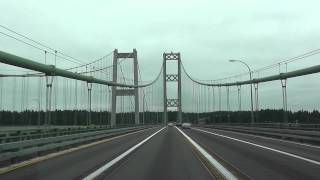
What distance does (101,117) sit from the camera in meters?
61.0

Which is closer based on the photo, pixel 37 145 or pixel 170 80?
pixel 37 145

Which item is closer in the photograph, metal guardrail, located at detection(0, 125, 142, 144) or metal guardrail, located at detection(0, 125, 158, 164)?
metal guardrail, located at detection(0, 125, 158, 164)

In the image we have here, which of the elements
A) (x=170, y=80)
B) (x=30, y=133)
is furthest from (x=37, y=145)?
(x=170, y=80)

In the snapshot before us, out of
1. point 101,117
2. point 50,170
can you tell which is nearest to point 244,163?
point 50,170

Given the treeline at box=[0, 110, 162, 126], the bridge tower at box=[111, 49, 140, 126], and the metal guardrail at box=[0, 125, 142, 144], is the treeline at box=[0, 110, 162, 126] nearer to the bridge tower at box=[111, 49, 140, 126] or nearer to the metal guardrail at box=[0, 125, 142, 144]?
the bridge tower at box=[111, 49, 140, 126]

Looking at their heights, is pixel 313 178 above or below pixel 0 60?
below

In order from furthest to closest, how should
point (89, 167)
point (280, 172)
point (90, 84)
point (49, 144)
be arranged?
point (90, 84) → point (49, 144) → point (89, 167) → point (280, 172)

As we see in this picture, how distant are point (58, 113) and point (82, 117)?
5222 mm

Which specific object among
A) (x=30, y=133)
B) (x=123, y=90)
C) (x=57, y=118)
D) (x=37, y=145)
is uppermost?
(x=123, y=90)

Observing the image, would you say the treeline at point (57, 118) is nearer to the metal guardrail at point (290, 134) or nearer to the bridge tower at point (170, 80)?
the metal guardrail at point (290, 134)

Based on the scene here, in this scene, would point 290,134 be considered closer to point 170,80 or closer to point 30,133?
point 30,133

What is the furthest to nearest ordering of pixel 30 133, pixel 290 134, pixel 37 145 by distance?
1. pixel 290 134
2. pixel 30 133
3. pixel 37 145

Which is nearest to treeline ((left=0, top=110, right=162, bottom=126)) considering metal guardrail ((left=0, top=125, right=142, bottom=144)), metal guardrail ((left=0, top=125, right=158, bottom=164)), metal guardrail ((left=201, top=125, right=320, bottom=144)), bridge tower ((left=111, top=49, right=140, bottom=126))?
bridge tower ((left=111, top=49, right=140, bottom=126))

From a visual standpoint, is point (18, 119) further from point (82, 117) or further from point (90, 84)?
point (90, 84)
